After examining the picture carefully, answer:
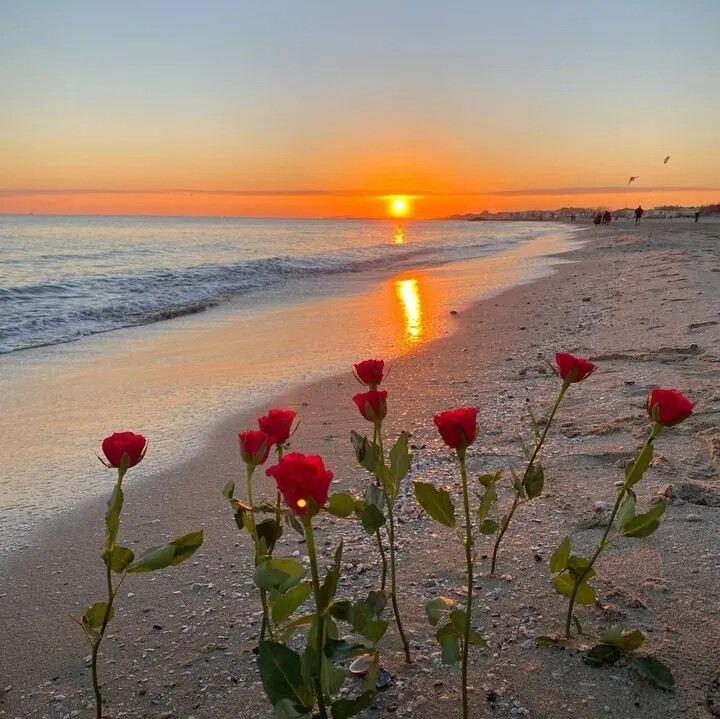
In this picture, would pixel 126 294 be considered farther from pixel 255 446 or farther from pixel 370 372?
pixel 255 446

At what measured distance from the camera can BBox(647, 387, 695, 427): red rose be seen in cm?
160

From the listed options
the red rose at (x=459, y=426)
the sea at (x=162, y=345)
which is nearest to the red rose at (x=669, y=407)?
the red rose at (x=459, y=426)

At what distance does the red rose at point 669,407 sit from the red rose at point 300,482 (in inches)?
36.8

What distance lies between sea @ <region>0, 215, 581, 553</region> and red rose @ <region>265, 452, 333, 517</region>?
256 centimetres

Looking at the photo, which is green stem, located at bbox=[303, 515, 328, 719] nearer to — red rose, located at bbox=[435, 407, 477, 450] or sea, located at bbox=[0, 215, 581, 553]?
red rose, located at bbox=[435, 407, 477, 450]

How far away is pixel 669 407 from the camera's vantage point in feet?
5.30

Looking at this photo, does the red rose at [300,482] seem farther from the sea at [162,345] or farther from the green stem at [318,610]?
the sea at [162,345]

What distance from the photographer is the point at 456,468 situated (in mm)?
3717

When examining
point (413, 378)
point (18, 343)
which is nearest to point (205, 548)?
point (413, 378)

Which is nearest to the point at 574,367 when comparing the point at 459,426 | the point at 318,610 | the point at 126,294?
the point at 459,426

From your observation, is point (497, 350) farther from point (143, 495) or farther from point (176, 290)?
point (176, 290)

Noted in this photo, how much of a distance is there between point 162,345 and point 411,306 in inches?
188

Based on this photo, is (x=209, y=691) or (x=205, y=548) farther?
(x=205, y=548)

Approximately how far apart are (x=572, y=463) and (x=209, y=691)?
7.56 ft
